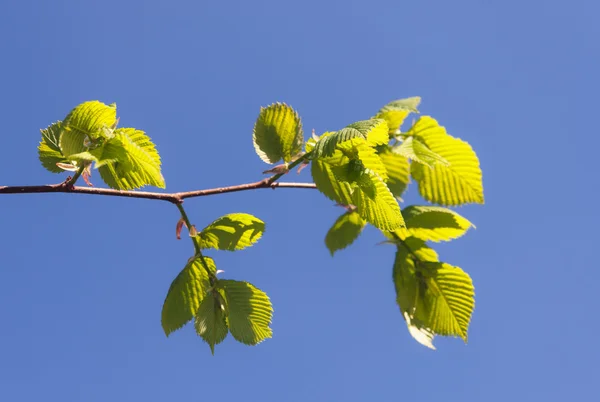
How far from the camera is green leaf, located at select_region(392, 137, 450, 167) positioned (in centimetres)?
138

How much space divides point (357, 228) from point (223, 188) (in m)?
0.65

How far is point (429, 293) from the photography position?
1.46m

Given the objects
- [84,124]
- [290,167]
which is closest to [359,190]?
[290,167]

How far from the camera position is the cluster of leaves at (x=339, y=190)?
3.35 ft

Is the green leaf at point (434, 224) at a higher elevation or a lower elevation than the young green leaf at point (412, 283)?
higher

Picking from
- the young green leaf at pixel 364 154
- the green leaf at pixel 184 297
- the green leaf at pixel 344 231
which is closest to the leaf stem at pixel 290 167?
the young green leaf at pixel 364 154

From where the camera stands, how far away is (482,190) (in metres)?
1.46

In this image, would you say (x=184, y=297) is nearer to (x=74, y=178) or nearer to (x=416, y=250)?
(x=74, y=178)

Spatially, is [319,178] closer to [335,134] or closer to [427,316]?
[335,134]

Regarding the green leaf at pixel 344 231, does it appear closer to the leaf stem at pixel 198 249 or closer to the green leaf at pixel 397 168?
the green leaf at pixel 397 168

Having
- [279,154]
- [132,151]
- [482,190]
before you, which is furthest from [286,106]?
[482,190]

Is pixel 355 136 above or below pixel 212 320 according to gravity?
above

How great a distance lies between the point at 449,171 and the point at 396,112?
0.21 m

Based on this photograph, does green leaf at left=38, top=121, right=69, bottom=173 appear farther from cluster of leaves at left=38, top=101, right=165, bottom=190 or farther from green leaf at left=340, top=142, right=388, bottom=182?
green leaf at left=340, top=142, right=388, bottom=182
